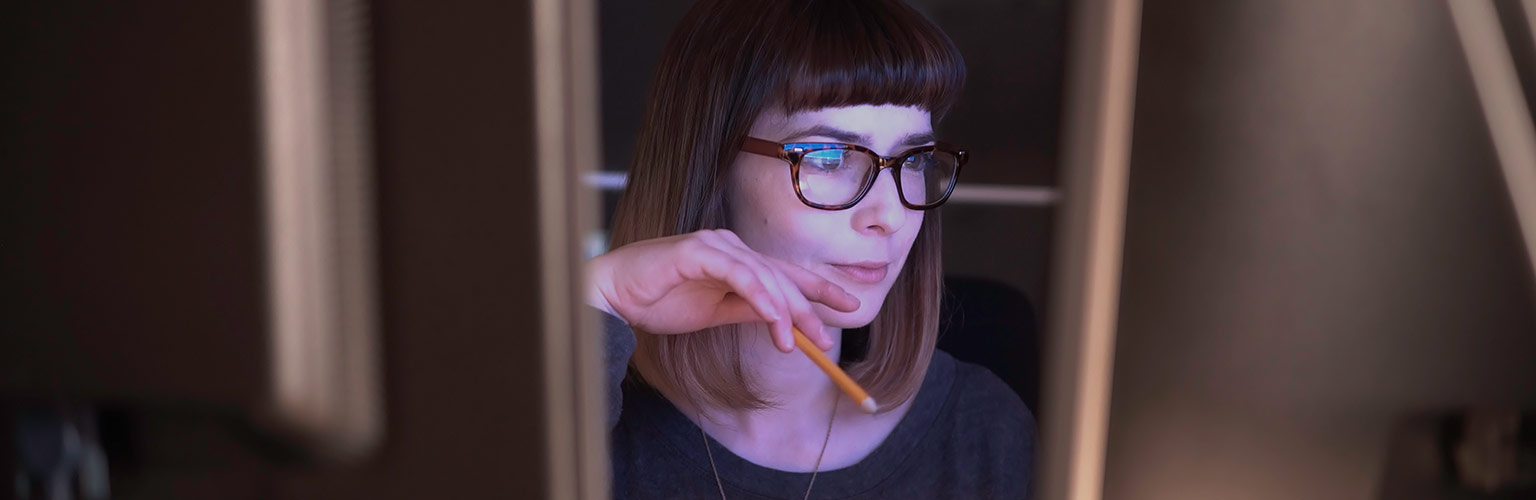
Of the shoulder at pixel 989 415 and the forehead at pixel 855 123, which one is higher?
the forehead at pixel 855 123

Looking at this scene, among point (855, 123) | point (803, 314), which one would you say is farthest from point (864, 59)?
point (803, 314)

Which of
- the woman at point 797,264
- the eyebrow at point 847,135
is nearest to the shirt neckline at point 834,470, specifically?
the woman at point 797,264

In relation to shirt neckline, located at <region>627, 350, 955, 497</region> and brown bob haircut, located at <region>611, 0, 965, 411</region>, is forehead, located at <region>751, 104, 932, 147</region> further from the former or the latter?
shirt neckline, located at <region>627, 350, 955, 497</region>

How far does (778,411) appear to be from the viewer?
2.03 feet

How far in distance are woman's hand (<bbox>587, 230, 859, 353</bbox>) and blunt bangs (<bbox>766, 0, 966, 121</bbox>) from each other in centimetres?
9

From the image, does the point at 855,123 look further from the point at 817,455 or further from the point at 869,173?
the point at 817,455

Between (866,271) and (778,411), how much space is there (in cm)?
10

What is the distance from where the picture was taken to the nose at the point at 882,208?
0.56 meters

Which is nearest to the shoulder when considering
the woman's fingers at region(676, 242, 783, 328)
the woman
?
the woman

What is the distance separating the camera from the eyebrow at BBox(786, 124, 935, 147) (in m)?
0.55

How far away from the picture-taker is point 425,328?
437 millimetres

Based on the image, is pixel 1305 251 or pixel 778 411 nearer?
pixel 1305 251

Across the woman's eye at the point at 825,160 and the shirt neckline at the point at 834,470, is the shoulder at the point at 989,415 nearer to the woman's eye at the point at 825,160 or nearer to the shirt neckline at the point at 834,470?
the shirt neckline at the point at 834,470

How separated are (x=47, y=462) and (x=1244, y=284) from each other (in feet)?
1.76
